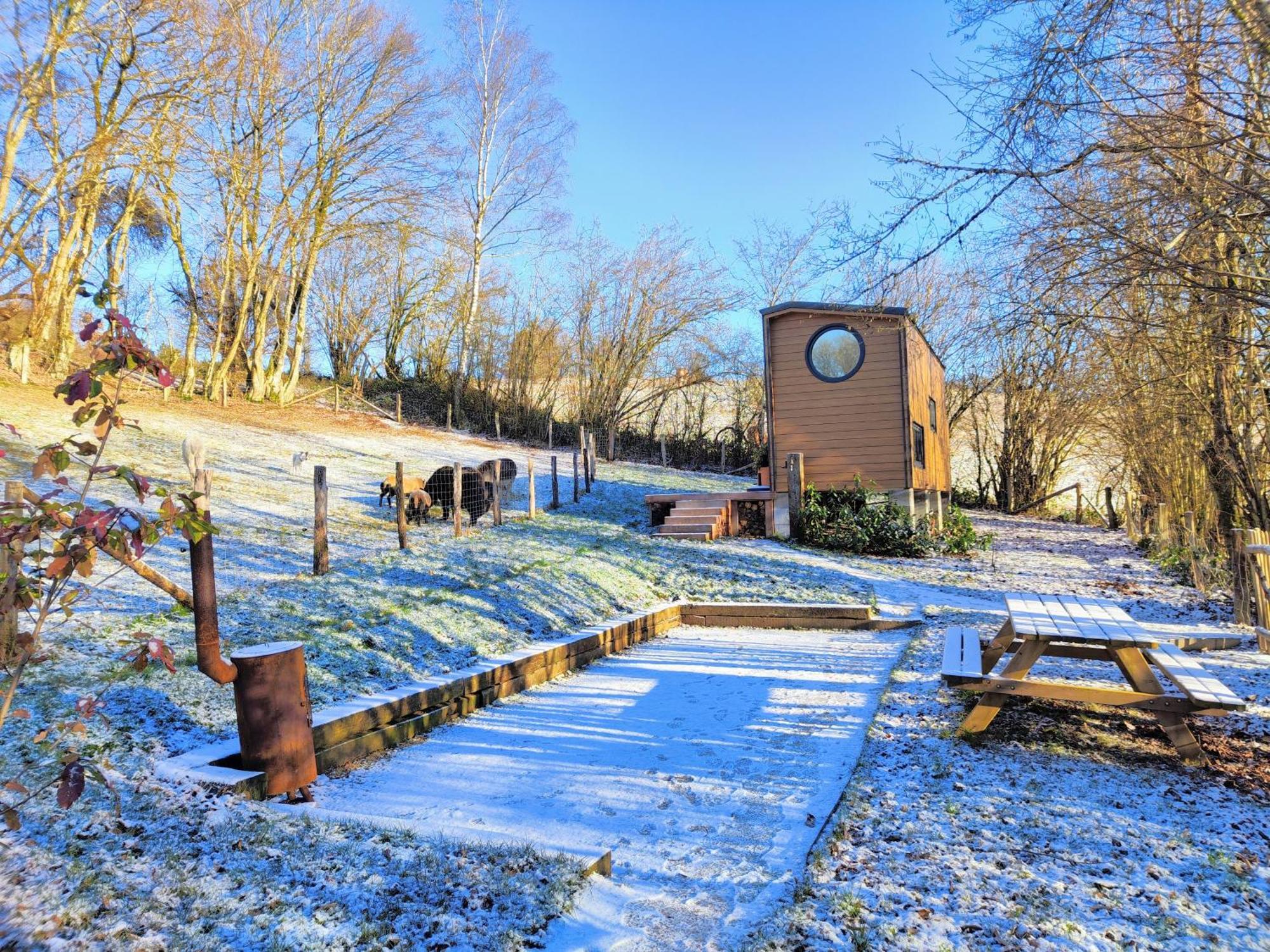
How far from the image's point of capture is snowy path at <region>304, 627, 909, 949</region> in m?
2.41

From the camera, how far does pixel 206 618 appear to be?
10.3 ft

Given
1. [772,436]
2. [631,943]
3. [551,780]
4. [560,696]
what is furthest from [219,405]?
[631,943]

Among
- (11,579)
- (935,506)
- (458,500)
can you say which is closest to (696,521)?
(458,500)

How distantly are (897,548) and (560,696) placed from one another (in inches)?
306

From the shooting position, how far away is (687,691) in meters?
4.92

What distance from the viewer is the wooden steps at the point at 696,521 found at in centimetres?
1107

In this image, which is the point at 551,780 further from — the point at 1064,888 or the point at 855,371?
the point at 855,371

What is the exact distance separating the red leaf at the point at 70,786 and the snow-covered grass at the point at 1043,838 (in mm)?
1786

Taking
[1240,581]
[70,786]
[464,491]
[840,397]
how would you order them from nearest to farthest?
[70,786]
[1240,581]
[464,491]
[840,397]

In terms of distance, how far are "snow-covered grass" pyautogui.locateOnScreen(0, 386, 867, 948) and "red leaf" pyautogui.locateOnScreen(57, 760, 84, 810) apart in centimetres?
39

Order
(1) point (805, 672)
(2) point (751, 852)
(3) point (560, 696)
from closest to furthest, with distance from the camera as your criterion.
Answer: (2) point (751, 852) → (3) point (560, 696) → (1) point (805, 672)

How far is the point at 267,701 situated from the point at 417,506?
22.6ft

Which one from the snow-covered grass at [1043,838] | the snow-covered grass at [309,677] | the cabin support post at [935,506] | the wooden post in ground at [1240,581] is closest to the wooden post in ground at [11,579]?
the snow-covered grass at [309,677]

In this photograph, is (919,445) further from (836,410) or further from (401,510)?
(401,510)
